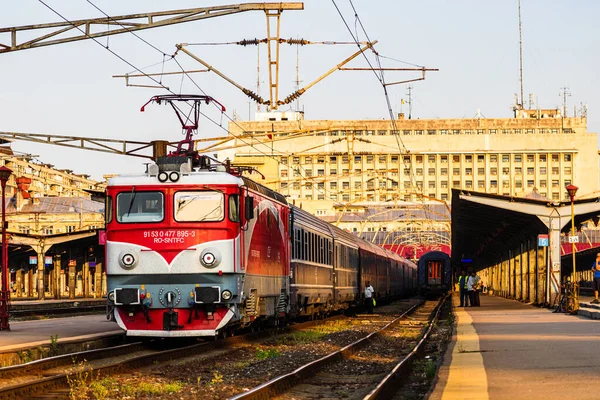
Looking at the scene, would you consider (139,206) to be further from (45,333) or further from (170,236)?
(45,333)

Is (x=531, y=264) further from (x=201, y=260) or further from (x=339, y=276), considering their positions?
(x=201, y=260)

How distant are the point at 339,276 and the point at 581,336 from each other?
15467mm

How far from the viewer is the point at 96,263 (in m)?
61.2

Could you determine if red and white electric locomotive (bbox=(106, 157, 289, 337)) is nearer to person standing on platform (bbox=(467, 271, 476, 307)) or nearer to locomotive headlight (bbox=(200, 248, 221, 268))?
locomotive headlight (bbox=(200, 248, 221, 268))

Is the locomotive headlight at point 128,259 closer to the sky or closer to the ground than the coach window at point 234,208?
closer to the ground

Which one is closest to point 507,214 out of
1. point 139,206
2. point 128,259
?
point 139,206

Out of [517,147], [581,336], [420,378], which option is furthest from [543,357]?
[517,147]

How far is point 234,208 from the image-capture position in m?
19.6

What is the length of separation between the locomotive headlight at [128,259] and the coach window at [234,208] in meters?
1.89

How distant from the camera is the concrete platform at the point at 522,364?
11.5 m

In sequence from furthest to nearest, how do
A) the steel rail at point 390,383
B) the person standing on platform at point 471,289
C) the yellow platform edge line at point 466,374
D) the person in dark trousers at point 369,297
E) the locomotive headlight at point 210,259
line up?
the person standing on platform at point 471,289 → the person in dark trousers at point 369,297 → the locomotive headlight at point 210,259 → the steel rail at point 390,383 → the yellow platform edge line at point 466,374

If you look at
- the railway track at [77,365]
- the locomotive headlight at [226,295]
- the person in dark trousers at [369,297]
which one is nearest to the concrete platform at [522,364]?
the locomotive headlight at [226,295]

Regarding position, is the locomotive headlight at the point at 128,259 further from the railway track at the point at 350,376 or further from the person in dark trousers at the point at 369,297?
the person in dark trousers at the point at 369,297

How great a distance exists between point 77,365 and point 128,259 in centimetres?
315
